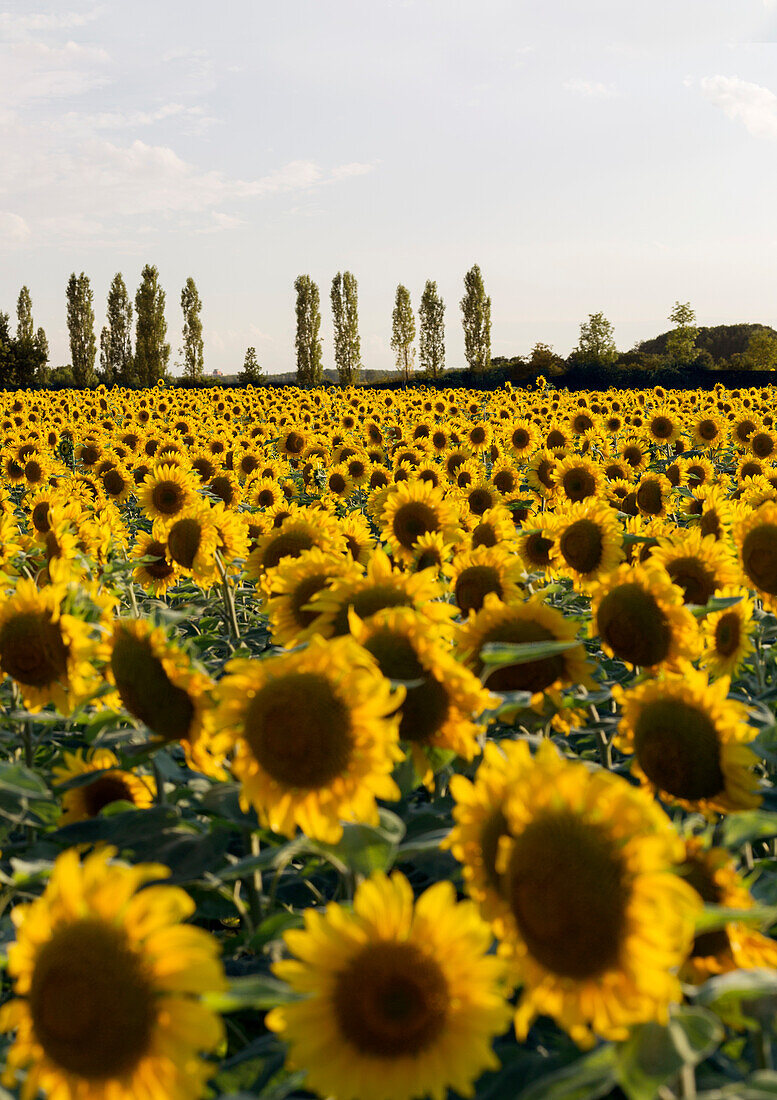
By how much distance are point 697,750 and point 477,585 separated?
4.92 ft

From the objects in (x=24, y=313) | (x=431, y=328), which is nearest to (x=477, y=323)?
(x=431, y=328)

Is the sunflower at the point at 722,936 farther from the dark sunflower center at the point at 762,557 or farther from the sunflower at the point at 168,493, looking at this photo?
the sunflower at the point at 168,493

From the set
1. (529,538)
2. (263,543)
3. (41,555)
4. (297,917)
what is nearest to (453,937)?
(297,917)

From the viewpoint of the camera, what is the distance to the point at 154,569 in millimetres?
6172

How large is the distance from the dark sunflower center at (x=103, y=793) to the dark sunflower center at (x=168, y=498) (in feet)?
14.6

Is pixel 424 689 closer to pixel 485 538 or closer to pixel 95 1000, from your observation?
pixel 95 1000

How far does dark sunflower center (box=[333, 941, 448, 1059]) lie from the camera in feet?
4.60

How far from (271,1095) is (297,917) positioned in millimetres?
544

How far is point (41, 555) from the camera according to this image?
5.88 m

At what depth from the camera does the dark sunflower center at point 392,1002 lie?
55.2 inches

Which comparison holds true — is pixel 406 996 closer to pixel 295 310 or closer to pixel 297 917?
pixel 297 917

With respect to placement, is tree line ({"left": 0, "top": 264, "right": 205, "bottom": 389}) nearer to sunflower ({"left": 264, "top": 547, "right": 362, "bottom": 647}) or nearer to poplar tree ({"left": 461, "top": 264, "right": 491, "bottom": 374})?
poplar tree ({"left": 461, "top": 264, "right": 491, "bottom": 374})

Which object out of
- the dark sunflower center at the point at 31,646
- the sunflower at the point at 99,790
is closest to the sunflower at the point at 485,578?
the sunflower at the point at 99,790

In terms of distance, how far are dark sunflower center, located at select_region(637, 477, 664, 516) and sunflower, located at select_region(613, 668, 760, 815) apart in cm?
525
